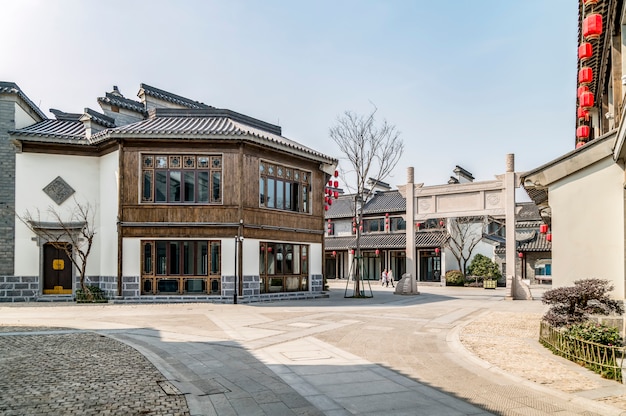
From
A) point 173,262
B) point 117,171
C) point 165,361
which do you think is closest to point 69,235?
point 117,171

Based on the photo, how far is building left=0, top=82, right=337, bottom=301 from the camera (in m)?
19.8

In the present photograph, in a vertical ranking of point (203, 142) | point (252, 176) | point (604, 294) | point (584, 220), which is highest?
point (203, 142)

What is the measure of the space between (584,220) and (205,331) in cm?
894

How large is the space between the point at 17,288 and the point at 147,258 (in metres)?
5.90

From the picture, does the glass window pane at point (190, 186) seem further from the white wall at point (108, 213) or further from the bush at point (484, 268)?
the bush at point (484, 268)

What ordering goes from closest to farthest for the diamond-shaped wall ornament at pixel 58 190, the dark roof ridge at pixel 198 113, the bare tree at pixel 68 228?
the bare tree at pixel 68 228 < the diamond-shaped wall ornament at pixel 58 190 < the dark roof ridge at pixel 198 113

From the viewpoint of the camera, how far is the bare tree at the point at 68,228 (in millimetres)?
20766

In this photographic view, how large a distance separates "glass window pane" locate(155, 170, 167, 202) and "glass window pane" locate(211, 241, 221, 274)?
278cm

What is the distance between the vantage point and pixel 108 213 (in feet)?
67.8

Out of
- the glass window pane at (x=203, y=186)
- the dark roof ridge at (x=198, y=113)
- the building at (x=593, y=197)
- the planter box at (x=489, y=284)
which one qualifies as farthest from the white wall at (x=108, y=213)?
the planter box at (x=489, y=284)

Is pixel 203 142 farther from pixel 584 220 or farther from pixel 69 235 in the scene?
pixel 584 220

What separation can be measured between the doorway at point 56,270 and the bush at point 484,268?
29.0 m

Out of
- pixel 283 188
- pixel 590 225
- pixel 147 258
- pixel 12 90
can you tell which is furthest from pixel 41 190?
pixel 590 225

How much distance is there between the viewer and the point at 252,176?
68.0 feet
